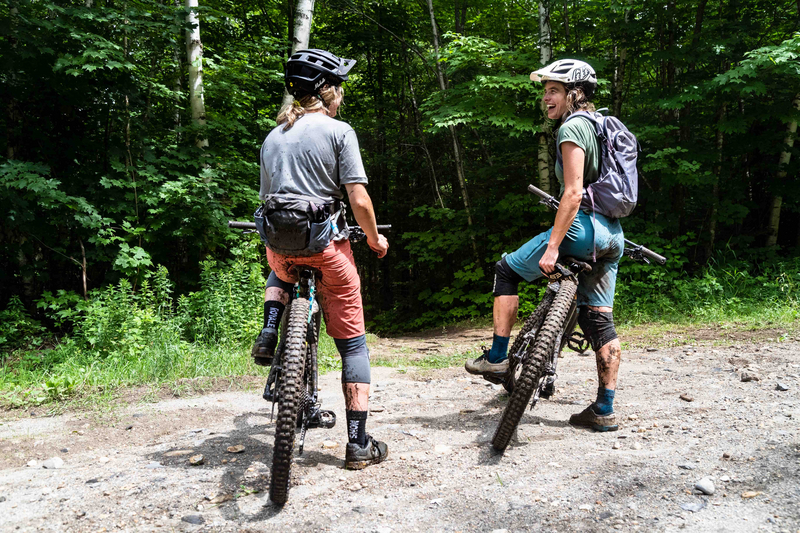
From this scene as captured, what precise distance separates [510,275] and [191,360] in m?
3.70

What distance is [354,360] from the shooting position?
9.79 feet

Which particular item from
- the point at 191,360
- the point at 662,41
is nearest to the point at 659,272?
the point at 662,41

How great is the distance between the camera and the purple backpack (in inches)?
127

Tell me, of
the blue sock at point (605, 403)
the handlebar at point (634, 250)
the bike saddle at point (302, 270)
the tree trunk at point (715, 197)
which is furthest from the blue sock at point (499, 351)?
the tree trunk at point (715, 197)

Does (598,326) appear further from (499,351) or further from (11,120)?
(11,120)

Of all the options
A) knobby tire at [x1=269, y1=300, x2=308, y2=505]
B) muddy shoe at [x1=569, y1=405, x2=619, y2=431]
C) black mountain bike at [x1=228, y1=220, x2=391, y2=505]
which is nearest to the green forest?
black mountain bike at [x1=228, y1=220, x2=391, y2=505]

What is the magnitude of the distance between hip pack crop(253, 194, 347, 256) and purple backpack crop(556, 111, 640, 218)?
1518 millimetres

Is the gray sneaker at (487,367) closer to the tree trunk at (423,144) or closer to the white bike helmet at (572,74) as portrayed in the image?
the white bike helmet at (572,74)

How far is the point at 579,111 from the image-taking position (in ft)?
10.9

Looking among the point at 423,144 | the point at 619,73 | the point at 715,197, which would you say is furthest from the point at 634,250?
the point at 423,144

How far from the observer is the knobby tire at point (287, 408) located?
2.37 m

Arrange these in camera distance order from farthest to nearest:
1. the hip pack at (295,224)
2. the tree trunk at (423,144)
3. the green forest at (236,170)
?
the tree trunk at (423,144) < the green forest at (236,170) < the hip pack at (295,224)

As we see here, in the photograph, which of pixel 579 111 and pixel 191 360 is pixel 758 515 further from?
pixel 191 360

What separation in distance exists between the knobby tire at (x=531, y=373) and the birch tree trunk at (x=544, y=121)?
24.2ft
